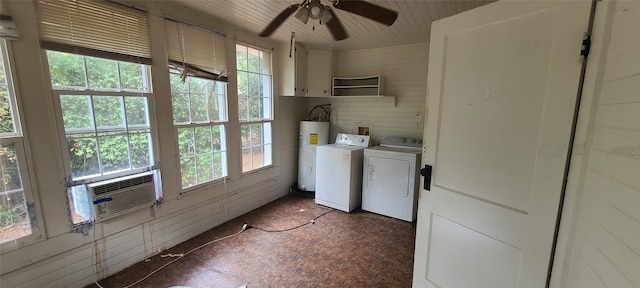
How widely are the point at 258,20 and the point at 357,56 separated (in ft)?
6.05

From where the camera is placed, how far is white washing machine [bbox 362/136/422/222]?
3.18 m

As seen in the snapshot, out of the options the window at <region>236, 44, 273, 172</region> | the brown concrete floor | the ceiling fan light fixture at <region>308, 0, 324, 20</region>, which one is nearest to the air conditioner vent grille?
the brown concrete floor

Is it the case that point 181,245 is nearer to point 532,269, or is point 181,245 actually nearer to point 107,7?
point 107,7

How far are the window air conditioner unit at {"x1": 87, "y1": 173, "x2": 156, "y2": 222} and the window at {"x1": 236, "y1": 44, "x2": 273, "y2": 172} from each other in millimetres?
1233

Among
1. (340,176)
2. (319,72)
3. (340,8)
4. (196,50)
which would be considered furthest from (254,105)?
(340,8)

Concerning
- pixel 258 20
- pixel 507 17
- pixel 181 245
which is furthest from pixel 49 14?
pixel 507 17

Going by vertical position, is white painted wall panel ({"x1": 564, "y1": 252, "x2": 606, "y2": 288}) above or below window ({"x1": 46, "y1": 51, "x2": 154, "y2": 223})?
below

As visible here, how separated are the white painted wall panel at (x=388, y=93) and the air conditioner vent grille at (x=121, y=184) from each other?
2885 millimetres

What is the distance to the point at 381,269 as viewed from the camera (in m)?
2.30

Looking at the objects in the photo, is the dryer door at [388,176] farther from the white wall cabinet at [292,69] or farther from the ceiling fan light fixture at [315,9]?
the ceiling fan light fixture at [315,9]

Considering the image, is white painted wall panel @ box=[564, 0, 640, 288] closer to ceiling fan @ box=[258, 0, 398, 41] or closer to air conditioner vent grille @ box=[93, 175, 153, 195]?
ceiling fan @ box=[258, 0, 398, 41]

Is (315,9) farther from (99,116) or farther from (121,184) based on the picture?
(121,184)

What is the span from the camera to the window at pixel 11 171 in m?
1.60

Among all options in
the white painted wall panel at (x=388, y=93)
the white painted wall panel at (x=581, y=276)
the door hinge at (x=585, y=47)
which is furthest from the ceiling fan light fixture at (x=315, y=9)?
the white painted wall panel at (x=388, y=93)
